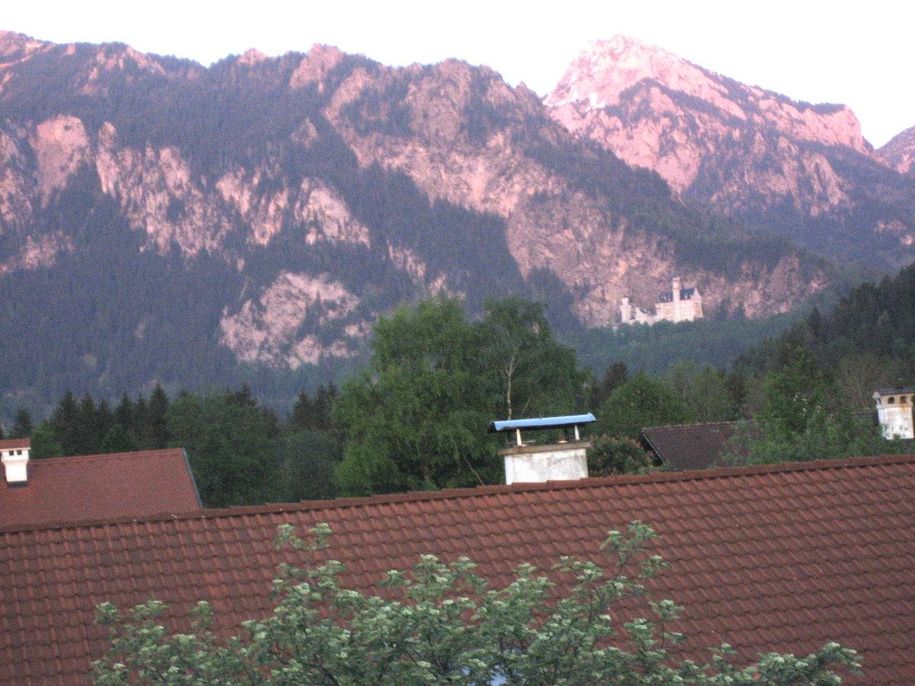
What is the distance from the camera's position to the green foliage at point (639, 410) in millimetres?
65250

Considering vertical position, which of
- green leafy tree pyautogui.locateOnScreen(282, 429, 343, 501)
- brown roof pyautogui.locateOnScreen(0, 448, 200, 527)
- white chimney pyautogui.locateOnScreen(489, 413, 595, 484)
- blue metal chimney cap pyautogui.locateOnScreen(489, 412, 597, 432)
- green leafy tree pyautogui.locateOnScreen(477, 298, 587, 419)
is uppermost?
green leafy tree pyautogui.locateOnScreen(477, 298, 587, 419)

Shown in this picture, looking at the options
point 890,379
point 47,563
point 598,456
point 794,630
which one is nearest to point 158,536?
point 47,563

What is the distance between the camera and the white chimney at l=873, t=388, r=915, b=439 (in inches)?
1578

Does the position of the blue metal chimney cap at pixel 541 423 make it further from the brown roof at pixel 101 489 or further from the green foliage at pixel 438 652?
the brown roof at pixel 101 489

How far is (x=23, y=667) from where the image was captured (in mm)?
10375


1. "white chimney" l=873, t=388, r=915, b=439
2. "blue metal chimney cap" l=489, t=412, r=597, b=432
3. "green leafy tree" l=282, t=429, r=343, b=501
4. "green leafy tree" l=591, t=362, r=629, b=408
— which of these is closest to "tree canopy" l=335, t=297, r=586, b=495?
"white chimney" l=873, t=388, r=915, b=439

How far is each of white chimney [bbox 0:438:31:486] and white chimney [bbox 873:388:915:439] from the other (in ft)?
74.9

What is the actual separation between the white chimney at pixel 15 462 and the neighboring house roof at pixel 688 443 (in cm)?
2237

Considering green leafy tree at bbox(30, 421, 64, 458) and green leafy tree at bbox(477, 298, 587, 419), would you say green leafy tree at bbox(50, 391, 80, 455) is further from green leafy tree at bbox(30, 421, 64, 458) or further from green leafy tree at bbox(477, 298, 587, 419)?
green leafy tree at bbox(477, 298, 587, 419)

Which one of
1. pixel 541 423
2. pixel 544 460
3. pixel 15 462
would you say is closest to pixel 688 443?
pixel 15 462

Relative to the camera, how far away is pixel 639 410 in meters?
67.1

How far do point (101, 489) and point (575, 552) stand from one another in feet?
62.8

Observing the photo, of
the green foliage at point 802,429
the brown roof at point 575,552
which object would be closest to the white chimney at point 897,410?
the green foliage at point 802,429

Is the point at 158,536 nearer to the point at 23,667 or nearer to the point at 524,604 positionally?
the point at 23,667
